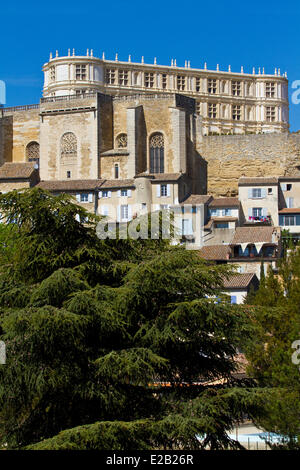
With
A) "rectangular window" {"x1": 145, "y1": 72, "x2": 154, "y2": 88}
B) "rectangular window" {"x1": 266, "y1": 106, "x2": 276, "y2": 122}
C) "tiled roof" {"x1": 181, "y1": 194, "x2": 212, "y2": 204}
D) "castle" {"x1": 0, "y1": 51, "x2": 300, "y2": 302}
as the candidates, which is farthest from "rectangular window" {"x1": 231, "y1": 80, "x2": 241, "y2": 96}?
"tiled roof" {"x1": 181, "y1": 194, "x2": 212, "y2": 204}

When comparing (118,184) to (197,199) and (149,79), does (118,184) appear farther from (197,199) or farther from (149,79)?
(149,79)

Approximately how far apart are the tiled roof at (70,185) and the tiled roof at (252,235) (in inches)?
461

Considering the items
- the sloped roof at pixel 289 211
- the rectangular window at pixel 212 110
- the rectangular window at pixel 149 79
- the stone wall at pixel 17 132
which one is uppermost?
the rectangular window at pixel 149 79

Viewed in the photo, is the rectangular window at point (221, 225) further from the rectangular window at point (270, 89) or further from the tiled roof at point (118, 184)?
the rectangular window at point (270, 89)

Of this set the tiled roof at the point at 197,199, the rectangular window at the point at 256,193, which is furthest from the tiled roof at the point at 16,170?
the rectangular window at the point at 256,193

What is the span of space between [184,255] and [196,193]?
149 ft

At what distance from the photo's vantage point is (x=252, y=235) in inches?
2034

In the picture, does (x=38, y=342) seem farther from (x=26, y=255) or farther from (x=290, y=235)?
(x=290, y=235)

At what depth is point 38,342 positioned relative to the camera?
16.9 m

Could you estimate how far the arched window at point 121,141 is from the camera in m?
64.6

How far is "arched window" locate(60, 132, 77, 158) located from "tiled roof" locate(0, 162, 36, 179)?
2.65m

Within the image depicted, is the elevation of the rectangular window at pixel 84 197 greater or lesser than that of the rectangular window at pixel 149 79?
lesser

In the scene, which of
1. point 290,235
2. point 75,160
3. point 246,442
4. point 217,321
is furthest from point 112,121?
point 217,321

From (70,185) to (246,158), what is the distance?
1436cm
